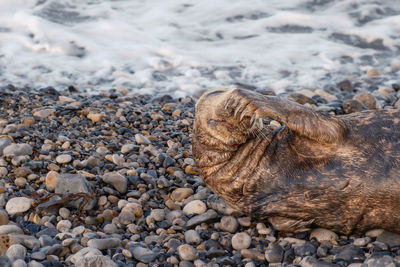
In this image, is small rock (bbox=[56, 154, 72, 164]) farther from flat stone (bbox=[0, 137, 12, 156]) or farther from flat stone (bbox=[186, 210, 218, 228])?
flat stone (bbox=[186, 210, 218, 228])

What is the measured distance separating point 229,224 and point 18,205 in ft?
4.93

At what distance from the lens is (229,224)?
352 cm

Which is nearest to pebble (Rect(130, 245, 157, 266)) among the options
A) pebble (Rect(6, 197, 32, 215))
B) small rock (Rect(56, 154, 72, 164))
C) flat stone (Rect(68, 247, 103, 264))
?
flat stone (Rect(68, 247, 103, 264))

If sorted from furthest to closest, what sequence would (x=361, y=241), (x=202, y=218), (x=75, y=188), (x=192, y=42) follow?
1. (x=192, y=42)
2. (x=75, y=188)
3. (x=202, y=218)
4. (x=361, y=241)

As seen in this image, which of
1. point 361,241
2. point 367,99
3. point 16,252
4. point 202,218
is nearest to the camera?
point 16,252

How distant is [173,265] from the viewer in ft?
10.1

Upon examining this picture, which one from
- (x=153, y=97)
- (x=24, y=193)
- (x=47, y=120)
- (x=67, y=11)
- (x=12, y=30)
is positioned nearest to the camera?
(x=24, y=193)

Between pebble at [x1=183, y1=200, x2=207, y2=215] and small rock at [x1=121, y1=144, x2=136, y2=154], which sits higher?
pebble at [x1=183, y1=200, x2=207, y2=215]

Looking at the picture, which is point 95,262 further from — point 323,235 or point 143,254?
point 323,235

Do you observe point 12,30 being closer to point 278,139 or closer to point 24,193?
point 24,193

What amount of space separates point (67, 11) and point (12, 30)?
6.52 ft

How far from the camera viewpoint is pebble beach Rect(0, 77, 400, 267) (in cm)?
310

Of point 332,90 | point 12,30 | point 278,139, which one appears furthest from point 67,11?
point 278,139

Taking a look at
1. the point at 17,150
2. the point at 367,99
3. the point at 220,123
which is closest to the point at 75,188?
the point at 17,150
